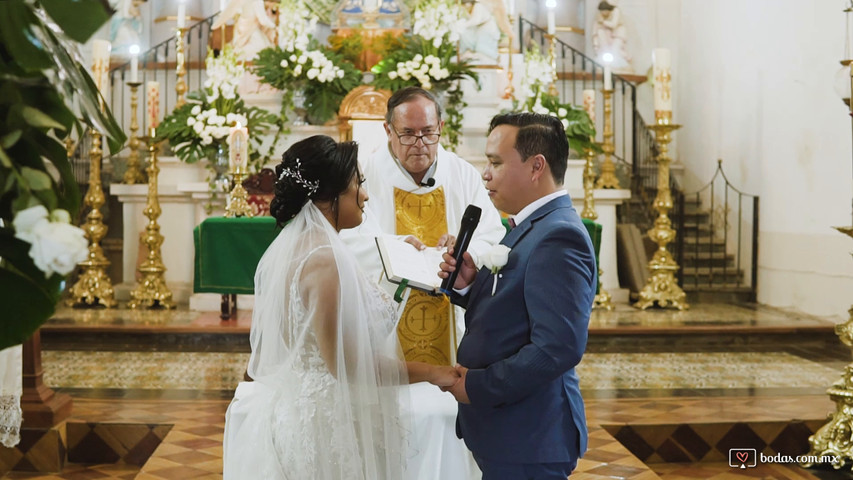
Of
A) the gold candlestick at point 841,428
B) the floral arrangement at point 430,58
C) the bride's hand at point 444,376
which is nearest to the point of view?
the bride's hand at point 444,376

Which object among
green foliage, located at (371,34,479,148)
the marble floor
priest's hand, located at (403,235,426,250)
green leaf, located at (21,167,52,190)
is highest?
green foliage, located at (371,34,479,148)

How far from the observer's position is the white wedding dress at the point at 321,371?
2533 mm

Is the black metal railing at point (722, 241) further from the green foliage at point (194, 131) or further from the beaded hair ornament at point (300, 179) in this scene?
the beaded hair ornament at point (300, 179)

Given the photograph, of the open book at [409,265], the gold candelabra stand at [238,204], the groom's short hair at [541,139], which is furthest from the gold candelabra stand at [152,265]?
the groom's short hair at [541,139]

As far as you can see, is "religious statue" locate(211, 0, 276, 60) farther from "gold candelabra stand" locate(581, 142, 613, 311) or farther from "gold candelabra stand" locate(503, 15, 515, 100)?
"gold candelabra stand" locate(581, 142, 613, 311)

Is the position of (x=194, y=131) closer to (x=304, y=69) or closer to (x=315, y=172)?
(x=304, y=69)

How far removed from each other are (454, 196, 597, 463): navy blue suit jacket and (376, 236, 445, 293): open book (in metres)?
0.38

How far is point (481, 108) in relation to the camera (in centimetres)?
934

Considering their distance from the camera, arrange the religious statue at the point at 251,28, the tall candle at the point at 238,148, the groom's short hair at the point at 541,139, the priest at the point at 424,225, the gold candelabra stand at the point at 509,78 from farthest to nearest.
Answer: the religious statue at the point at 251,28 < the gold candelabra stand at the point at 509,78 < the tall candle at the point at 238,148 < the priest at the point at 424,225 < the groom's short hair at the point at 541,139

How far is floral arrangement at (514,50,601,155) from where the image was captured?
8625 millimetres

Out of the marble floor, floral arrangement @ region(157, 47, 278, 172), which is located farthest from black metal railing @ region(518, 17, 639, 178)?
floral arrangement @ region(157, 47, 278, 172)

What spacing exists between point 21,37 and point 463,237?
61.4 inches

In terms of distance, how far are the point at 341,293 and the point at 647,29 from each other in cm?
1191

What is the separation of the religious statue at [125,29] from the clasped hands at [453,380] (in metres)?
11.9
